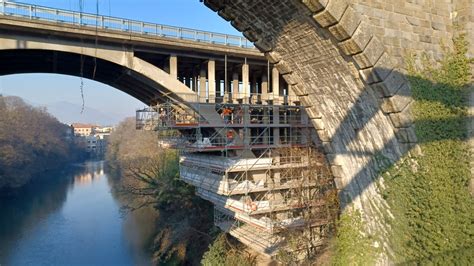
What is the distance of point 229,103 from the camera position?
13.0 metres

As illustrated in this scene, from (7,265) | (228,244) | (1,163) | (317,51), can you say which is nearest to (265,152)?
(228,244)

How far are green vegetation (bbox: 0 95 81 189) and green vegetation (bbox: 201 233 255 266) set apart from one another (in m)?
27.6

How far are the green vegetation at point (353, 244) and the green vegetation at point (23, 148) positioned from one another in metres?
34.9

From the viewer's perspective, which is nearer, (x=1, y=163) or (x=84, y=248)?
(x=84, y=248)

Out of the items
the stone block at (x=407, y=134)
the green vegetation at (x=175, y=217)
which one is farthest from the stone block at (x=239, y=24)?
the green vegetation at (x=175, y=217)

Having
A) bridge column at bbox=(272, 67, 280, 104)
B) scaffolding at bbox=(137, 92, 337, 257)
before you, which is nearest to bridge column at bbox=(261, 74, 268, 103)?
bridge column at bbox=(272, 67, 280, 104)

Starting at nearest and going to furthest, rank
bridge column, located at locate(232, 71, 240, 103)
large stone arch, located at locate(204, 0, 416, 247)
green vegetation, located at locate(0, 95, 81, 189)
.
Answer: large stone arch, located at locate(204, 0, 416, 247)
bridge column, located at locate(232, 71, 240, 103)
green vegetation, located at locate(0, 95, 81, 189)

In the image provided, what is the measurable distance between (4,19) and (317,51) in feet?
29.6

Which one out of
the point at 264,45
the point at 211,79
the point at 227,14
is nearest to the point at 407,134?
the point at 264,45

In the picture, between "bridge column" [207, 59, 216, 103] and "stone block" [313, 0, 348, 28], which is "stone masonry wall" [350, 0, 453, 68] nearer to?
"stone block" [313, 0, 348, 28]

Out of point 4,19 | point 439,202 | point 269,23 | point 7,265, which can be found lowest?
point 7,265

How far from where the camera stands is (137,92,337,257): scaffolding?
38.9ft

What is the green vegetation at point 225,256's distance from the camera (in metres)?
12.7

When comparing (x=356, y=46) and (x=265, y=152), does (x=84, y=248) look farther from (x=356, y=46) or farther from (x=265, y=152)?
(x=356, y=46)
